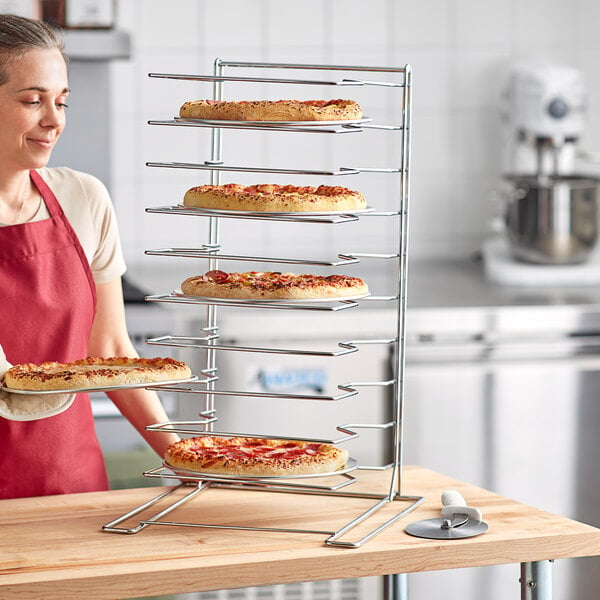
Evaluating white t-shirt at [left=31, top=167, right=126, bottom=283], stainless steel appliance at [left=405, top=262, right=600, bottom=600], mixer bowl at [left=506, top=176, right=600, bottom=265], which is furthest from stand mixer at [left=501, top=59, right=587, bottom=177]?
white t-shirt at [left=31, top=167, right=126, bottom=283]

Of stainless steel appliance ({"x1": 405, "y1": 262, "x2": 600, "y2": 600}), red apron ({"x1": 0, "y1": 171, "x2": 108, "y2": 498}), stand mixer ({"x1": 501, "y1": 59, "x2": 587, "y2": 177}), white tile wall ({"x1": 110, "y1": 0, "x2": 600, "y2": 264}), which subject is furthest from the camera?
white tile wall ({"x1": 110, "y1": 0, "x2": 600, "y2": 264})

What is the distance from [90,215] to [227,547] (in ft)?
2.20

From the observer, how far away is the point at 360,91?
129 inches

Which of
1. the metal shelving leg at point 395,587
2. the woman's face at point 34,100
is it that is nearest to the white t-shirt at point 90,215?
the woman's face at point 34,100

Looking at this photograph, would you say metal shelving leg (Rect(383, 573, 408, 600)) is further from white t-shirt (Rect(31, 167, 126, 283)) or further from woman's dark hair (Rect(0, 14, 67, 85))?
woman's dark hair (Rect(0, 14, 67, 85))

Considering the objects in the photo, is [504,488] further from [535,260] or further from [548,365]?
[535,260]

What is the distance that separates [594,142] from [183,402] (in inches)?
63.1

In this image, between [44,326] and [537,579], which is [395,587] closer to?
[537,579]

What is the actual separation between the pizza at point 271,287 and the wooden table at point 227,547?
254 mm

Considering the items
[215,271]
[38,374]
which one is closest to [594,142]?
[215,271]

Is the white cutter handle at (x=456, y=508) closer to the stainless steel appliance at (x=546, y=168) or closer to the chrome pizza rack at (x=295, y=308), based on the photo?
the chrome pizza rack at (x=295, y=308)

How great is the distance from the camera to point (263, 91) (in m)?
3.23

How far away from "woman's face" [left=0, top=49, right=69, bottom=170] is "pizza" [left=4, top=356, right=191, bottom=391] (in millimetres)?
329

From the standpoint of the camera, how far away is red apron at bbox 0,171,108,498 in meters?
1.66
